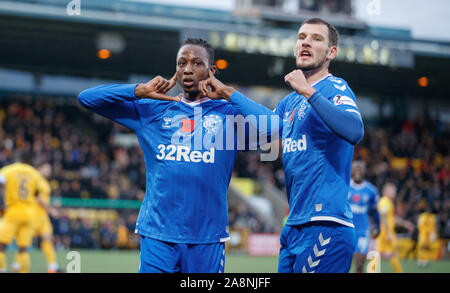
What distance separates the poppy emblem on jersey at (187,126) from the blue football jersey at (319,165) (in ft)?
2.23

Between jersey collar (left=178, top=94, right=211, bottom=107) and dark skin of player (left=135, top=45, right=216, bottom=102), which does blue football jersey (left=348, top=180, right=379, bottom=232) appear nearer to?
jersey collar (left=178, top=94, right=211, bottom=107)

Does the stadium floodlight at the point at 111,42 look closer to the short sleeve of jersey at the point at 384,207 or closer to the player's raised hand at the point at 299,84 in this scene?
the short sleeve of jersey at the point at 384,207

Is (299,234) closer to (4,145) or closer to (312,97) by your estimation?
(312,97)

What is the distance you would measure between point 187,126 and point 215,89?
0.34 metres

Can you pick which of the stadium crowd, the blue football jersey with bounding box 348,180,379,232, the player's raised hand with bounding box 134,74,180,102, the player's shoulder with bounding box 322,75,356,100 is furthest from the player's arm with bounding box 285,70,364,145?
the stadium crowd

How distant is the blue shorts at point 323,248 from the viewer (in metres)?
3.77

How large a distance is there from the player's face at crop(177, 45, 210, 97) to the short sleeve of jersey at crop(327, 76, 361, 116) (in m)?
0.86

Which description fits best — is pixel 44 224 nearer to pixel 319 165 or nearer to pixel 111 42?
pixel 319 165

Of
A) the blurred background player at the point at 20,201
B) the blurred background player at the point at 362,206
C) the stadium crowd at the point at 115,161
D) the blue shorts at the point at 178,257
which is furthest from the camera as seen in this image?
the stadium crowd at the point at 115,161

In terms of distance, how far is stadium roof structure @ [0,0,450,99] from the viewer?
71.6 ft

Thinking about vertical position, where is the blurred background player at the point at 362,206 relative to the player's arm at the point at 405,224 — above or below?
above

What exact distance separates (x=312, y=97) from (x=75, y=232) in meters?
16.2

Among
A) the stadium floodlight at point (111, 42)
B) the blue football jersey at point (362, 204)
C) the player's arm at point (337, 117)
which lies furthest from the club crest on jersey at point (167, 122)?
the stadium floodlight at point (111, 42)

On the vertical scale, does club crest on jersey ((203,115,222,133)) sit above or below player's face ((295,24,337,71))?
below
